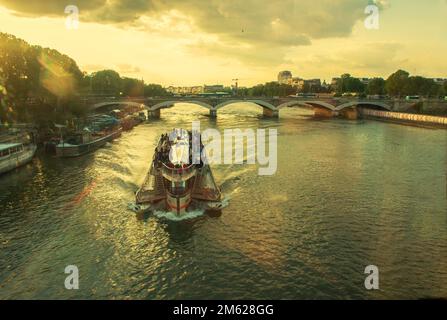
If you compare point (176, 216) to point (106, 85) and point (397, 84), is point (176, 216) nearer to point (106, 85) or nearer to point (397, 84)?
point (397, 84)

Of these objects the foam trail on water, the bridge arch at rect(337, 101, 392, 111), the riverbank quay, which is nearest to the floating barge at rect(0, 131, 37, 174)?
the foam trail on water

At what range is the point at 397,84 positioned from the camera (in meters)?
128

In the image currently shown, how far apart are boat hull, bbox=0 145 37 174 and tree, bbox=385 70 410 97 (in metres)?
113

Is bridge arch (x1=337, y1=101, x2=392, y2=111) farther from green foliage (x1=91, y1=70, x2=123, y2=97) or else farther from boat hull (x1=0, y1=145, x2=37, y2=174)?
boat hull (x1=0, y1=145, x2=37, y2=174)

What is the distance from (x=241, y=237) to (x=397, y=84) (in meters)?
122

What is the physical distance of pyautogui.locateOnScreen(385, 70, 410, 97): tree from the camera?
5031 inches

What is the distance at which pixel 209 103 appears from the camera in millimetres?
114875

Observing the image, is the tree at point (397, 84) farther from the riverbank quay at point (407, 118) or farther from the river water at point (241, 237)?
the river water at point (241, 237)

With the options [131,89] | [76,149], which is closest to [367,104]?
[131,89]

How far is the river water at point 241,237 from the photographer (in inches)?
754

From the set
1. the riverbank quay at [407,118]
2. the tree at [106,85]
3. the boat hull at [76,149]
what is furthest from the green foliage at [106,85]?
the riverbank quay at [407,118]

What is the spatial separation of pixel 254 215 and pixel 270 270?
8.28 meters
